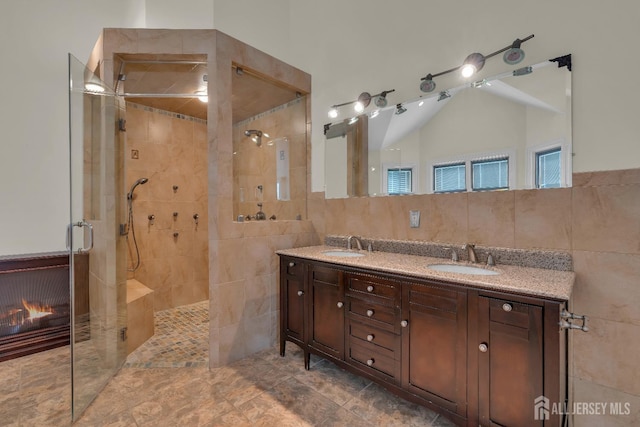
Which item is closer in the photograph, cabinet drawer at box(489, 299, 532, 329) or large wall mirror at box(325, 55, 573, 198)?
cabinet drawer at box(489, 299, 532, 329)

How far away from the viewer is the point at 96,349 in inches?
79.8

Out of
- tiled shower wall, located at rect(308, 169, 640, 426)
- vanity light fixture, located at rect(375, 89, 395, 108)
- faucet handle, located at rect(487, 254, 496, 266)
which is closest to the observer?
tiled shower wall, located at rect(308, 169, 640, 426)

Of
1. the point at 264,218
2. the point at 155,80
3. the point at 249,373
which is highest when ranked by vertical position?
the point at 155,80

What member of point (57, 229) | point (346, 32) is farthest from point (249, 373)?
point (346, 32)

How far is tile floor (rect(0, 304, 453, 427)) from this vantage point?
5.43ft

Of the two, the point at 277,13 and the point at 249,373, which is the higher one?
the point at 277,13

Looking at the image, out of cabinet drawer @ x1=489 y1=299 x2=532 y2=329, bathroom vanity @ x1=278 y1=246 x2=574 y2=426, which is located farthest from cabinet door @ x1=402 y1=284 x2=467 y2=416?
cabinet drawer @ x1=489 y1=299 x2=532 y2=329

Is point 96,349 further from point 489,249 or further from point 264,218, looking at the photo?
point 489,249

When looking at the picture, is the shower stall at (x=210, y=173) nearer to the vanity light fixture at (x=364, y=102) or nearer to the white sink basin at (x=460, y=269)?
the vanity light fixture at (x=364, y=102)

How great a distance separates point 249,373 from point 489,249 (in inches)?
75.1

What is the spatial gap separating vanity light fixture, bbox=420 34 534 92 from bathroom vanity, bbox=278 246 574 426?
126 cm

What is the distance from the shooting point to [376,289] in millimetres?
1771

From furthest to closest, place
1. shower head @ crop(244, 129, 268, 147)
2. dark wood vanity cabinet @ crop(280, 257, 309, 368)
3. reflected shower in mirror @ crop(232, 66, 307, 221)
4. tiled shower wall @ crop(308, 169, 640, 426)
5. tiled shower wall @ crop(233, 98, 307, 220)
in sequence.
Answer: shower head @ crop(244, 129, 268, 147) → tiled shower wall @ crop(233, 98, 307, 220) → reflected shower in mirror @ crop(232, 66, 307, 221) → dark wood vanity cabinet @ crop(280, 257, 309, 368) → tiled shower wall @ crop(308, 169, 640, 426)

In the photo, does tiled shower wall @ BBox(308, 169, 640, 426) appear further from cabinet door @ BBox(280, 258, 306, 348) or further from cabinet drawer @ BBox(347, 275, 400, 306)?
cabinet door @ BBox(280, 258, 306, 348)
